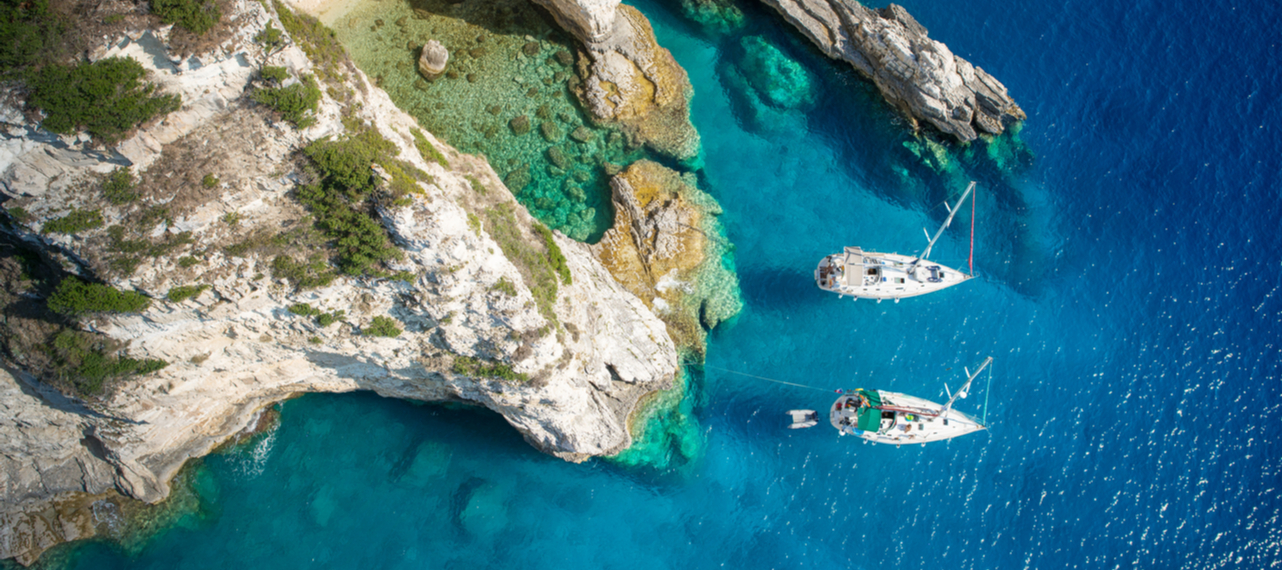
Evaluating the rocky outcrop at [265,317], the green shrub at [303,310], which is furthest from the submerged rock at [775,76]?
the green shrub at [303,310]

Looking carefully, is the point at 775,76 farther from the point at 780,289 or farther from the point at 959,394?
the point at 959,394


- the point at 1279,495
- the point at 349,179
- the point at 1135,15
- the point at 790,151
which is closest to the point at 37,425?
the point at 349,179

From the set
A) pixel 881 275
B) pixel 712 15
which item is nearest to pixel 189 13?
pixel 712 15

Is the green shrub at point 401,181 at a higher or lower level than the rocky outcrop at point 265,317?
higher

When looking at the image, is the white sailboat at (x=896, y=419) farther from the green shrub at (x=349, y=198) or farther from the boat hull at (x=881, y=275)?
the green shrub at (x=349, y=198)

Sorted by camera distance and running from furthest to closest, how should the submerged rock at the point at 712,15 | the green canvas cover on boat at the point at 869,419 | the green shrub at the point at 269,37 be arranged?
the submerged rock at the point at 712,15, the green canvas cover on boat at the point at 869,419, the green shrub at the point at 269,37

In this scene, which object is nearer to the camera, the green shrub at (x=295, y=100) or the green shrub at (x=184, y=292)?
→ the green shrub at (x=295, y=100)
